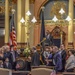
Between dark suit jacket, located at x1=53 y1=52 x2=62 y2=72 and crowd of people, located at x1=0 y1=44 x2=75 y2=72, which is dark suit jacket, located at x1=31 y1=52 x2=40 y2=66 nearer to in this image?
crowd of people, located at x1=0 y1=44 x2=75 y2=72

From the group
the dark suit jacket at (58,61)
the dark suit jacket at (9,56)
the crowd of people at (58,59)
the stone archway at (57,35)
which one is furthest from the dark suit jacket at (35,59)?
the stone archway at (57,35)

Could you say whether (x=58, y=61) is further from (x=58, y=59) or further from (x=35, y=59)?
(x=35, y=59)

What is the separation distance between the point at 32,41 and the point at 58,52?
10645 mm

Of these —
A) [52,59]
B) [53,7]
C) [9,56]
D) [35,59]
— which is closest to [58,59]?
[52,59]

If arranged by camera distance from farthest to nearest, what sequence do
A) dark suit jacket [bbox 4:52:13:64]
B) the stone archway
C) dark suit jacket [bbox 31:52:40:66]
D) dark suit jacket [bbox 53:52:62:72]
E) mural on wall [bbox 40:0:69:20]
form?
1. mural on wall [bbox 40:0:69:20]
2. the stone archway
3. dark suit jacket [bbox 31:52:40:66]
4. dark suit jacket [bbox 53:52:62:72]
5. dark suit jacket [bbox 4:52:13:64]

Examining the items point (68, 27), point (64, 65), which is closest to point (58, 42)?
point (68, 27)

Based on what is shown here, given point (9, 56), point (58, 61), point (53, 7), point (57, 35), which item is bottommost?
point (58, 61)

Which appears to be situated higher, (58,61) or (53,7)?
(53,7)

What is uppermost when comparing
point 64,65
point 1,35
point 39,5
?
point 39,5

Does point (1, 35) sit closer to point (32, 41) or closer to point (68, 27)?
point (32, 41)

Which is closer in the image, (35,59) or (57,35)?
(35,59)

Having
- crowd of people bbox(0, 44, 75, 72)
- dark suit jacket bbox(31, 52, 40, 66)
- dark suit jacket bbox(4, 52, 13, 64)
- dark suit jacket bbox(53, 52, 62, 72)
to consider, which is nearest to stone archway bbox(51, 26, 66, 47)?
crowd of people bbox(0, 44, 75, 72)

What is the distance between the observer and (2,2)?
24.9m

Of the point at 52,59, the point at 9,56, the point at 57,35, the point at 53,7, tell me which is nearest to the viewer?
the point at 9,56
